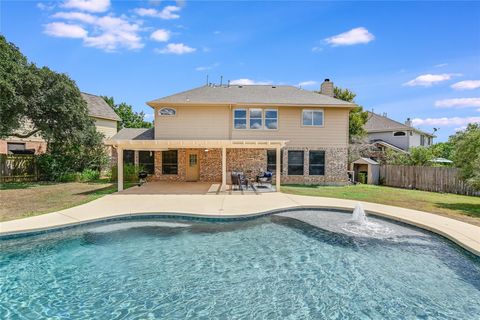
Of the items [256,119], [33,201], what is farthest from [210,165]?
[33,201]

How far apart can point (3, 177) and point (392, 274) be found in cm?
2177

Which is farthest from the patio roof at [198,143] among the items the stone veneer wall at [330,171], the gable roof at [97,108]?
the gable roof at [97,108]

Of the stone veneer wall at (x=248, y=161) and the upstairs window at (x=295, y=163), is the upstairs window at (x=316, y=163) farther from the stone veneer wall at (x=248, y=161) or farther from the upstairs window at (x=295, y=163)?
the stone veneer wall at (x=248, y=161)

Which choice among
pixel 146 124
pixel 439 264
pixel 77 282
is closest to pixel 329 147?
pixel 439 264

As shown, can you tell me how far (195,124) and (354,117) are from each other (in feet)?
53.8

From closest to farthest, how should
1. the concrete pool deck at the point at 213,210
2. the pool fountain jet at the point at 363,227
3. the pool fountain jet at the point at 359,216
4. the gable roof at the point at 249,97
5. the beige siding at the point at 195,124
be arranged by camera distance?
the concrete pool deck at the point at 213,210
the pool fountain jet at the point at 363,227
the pool fountain jet at the point at 359,216
the gable roof at the point at 249,97
the beige siding at the point at 195,124

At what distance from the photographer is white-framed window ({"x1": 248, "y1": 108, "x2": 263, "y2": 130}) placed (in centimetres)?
1752

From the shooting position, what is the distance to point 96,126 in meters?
25.1

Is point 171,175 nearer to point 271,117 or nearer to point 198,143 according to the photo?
point 198,143

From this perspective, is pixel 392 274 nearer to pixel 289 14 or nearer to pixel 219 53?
pixel 289 14

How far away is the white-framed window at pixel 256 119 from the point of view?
17.5 meters

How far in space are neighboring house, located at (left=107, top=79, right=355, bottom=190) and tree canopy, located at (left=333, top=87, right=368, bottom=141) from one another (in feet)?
28.9

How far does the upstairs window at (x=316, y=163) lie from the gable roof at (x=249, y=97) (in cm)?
321

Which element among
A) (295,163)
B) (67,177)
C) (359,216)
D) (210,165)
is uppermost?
(295,163)
